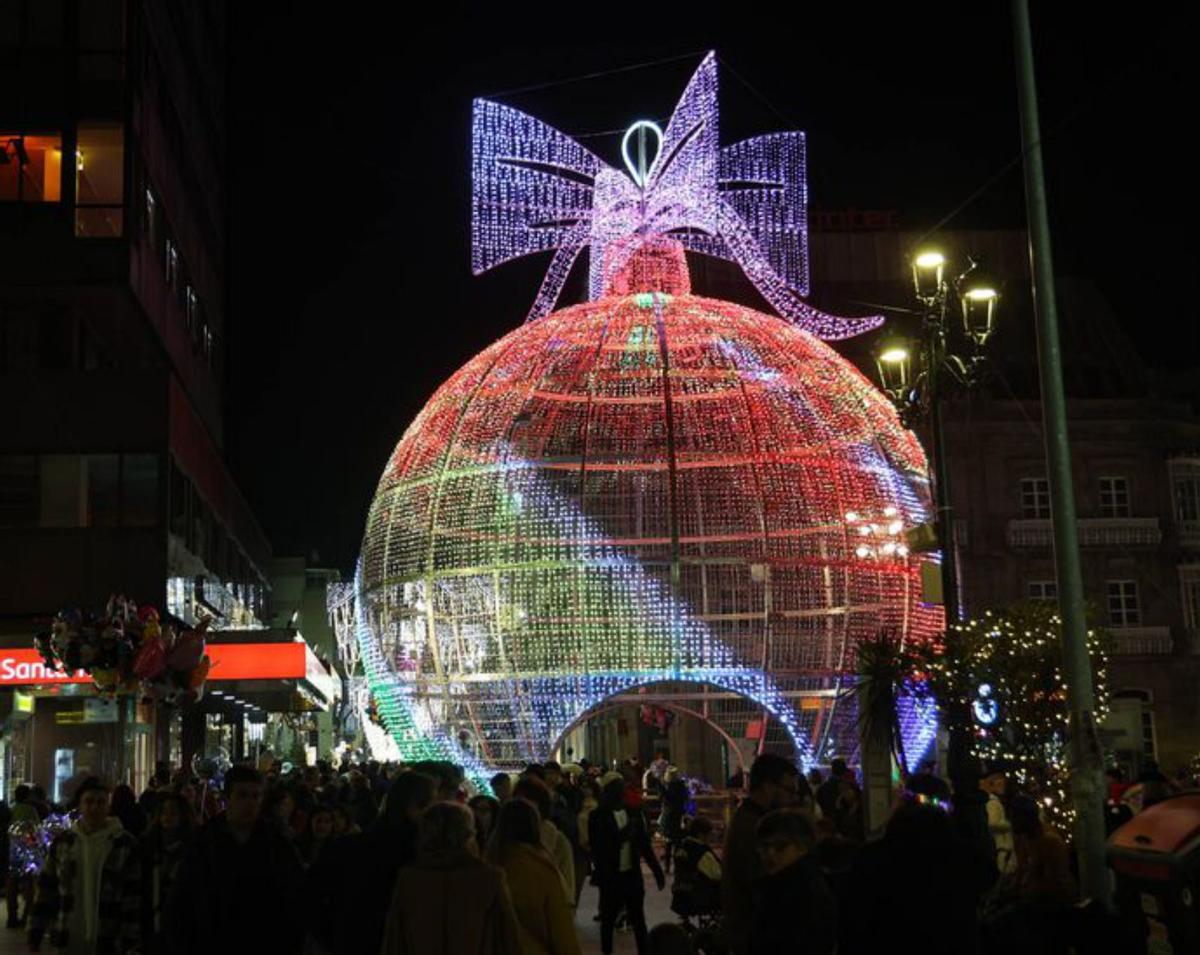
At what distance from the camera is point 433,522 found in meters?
22.5

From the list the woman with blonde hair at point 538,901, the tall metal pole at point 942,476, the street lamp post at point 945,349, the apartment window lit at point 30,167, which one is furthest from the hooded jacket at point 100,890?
the apartment window lit at point 30,167

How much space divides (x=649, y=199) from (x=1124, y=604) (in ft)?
78.1

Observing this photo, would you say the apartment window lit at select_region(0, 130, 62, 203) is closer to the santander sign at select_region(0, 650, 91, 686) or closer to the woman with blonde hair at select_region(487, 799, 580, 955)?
the santander sign at select_region(0, 650, 91, 686)

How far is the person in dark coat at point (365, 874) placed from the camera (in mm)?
7160

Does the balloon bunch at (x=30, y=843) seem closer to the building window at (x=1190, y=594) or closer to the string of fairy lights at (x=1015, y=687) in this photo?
the string of fairy lights at (x=1015, y=687)

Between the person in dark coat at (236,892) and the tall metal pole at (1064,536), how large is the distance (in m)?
5.93

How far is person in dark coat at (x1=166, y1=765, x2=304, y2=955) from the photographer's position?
725cm

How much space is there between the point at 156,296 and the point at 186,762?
1032 centimetres

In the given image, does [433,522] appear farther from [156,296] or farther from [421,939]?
[421,939]

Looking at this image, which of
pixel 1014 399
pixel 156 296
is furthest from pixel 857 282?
pixel 156 296

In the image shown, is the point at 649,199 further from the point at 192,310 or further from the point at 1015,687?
the point at 192,310

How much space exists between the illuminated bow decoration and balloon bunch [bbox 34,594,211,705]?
24.1ft

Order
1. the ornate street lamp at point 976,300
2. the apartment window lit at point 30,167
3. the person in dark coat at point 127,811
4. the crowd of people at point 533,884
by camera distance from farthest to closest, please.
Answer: the apartment window lit at point 30,167 → the ornate street lamp at point 976,300 → the person in dark coat at point 127,811 → the crowd of people at point 533,884

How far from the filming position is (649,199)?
24.2 metres
